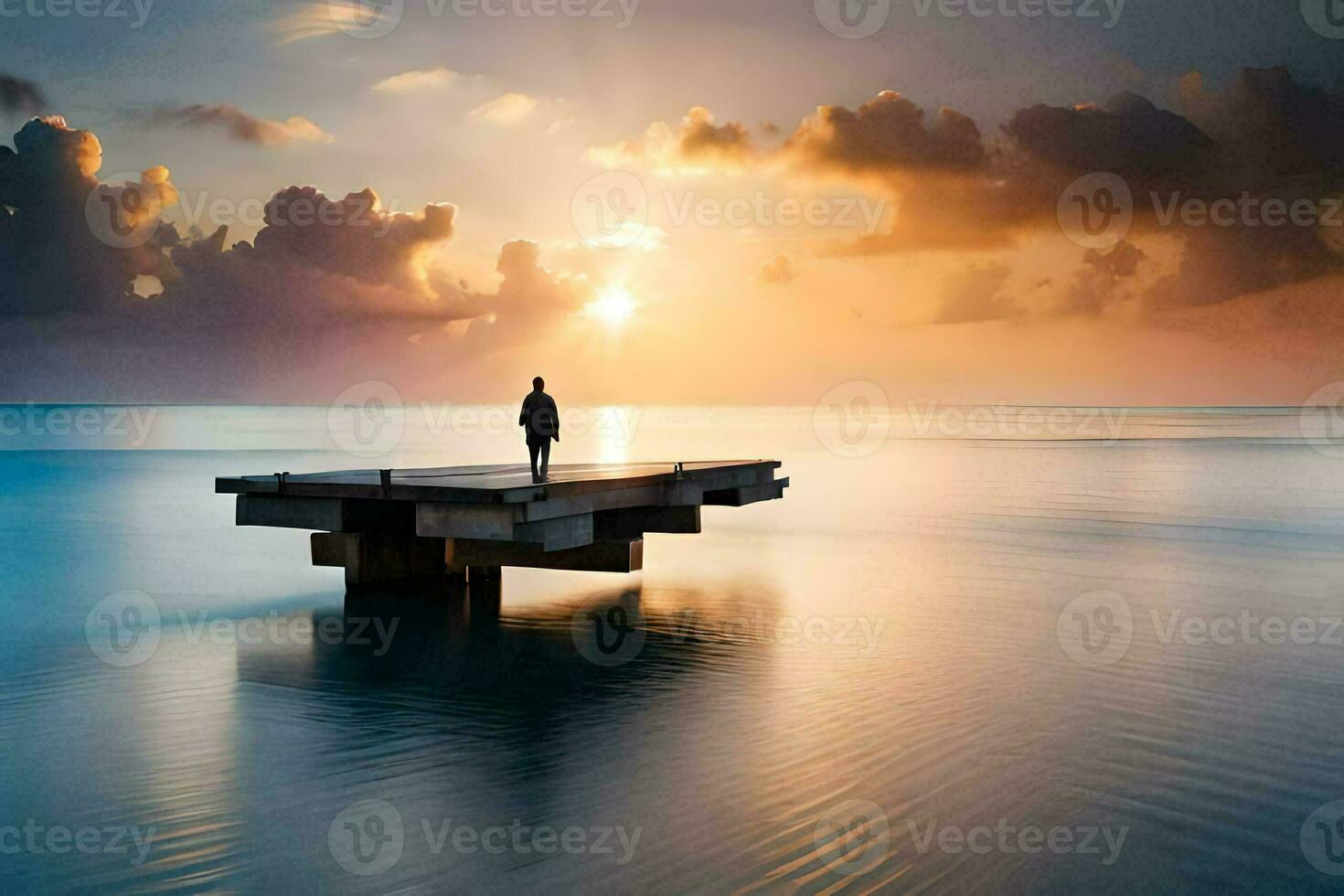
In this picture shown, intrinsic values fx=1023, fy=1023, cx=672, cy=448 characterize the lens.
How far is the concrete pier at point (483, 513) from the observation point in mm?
13875

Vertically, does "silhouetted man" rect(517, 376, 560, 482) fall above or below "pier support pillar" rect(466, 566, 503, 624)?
above

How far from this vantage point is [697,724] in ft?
34.5

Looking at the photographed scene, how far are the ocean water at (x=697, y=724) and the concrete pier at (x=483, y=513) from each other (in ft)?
2.98

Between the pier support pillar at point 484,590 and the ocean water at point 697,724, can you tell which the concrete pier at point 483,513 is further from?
the ocean water at point 697,724

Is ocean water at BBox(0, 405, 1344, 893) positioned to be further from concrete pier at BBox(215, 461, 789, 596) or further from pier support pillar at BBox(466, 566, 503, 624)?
concrete pier at BBox(215, 461, 789, 596)

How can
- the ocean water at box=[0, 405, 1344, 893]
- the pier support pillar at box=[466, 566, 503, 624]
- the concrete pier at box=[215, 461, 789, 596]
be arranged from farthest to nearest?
the pier support pillar at box=[466, 566, 503, 624] < the concrete pier at box=[215, 461, 789, 596] < the ocean water at box=[0, 405, 1344, 893]

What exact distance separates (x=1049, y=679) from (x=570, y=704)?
5684mm

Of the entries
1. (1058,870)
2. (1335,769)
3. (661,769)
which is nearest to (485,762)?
(661,769)

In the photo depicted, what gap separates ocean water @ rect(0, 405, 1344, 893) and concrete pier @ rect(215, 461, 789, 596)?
91 cm

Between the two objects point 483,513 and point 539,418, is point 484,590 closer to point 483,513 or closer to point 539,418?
point 539,418

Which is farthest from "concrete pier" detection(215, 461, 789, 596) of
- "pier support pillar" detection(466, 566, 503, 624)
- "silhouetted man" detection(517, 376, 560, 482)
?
"silhouetted man" detection(517, 376, 560, 482)

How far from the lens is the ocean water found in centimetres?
734

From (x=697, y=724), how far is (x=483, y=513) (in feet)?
15.1

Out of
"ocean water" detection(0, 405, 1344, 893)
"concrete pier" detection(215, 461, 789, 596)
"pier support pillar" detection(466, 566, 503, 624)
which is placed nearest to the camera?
"ocean water" detection(0, 405, 1344, 893)
